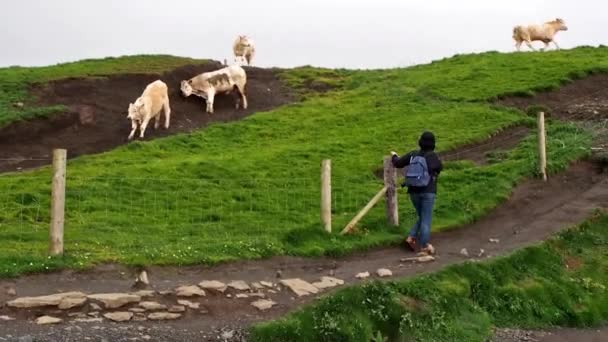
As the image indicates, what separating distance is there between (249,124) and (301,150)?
496cm

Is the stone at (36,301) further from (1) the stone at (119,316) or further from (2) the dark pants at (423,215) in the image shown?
(2) the dark pants at (423,215)

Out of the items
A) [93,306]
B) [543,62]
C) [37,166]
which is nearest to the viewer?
[93,306]

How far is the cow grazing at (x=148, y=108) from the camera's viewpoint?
26172mm

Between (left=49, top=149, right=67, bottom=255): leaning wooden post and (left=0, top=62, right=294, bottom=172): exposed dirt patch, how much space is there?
1080 cm

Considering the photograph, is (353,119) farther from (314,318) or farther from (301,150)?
(314,318)

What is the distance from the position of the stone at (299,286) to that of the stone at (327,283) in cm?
12

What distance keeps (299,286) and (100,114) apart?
17.4 m

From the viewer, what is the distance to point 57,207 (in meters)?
12.3

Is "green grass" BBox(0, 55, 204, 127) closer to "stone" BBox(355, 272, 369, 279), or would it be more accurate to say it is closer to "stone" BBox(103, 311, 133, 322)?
"stone" BBox(355, 272, 369, 279)

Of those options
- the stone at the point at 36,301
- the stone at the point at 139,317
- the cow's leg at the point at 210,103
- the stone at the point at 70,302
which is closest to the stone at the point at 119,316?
the stone at the point at 139,317

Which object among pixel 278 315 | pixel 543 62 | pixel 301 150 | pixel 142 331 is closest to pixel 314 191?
pixel 301 150

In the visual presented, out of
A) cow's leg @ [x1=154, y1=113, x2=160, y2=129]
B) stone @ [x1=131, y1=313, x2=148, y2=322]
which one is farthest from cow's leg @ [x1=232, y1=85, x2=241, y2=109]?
stone @ [x1=131, y1=313, x2=148, y2=322]

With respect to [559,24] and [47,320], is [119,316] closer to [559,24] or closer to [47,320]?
[47,320]

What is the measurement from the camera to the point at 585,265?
14.9 metres
